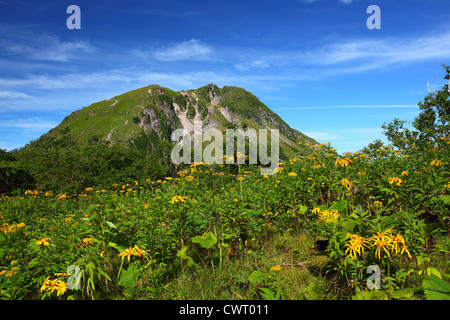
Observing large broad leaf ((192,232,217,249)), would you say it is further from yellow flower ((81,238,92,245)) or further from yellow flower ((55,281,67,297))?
yellow flower ((55,281,67,297))

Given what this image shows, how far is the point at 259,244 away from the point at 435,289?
2.35 meters

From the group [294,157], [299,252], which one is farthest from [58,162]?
[299,252]

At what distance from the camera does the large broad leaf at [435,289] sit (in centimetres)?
172

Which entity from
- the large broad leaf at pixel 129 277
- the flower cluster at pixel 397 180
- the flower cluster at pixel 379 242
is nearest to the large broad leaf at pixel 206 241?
the large broad leaf at pixel 129 277

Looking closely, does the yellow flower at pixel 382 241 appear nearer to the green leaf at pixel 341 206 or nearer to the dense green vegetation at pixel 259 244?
the dense green vegetation at pixel 259 244

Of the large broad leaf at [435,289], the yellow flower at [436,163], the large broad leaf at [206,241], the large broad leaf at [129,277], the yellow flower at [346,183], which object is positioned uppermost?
the yellow flower at [436,163]

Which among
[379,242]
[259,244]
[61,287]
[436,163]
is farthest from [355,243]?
[436,163]

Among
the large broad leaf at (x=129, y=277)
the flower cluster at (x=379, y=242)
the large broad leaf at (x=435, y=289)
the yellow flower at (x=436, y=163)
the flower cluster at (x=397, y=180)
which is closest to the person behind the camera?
the large broad leaf at (x=435, y=289)

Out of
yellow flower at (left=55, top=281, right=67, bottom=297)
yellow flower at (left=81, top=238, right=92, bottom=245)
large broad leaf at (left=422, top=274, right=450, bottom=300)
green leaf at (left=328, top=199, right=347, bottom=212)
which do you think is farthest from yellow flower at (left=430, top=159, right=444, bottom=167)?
yellow flower at (left=55, top=281, right=67, bottom=297)

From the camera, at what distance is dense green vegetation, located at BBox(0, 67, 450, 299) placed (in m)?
2.20

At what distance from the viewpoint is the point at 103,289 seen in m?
2.86

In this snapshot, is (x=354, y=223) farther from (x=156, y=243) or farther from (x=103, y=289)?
(x=103, y=289)

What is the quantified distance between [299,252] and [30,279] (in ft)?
11.1
